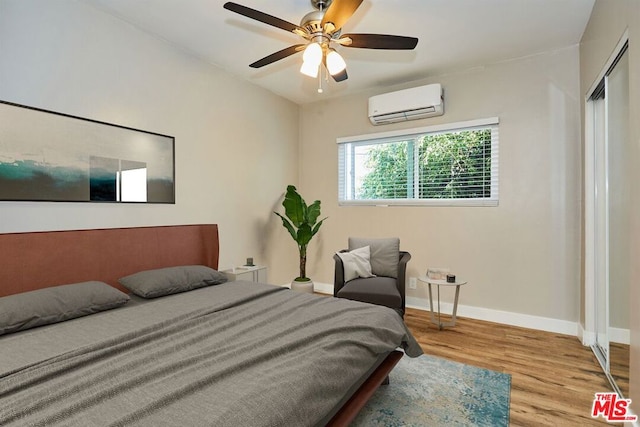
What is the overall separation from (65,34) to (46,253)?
1584mm

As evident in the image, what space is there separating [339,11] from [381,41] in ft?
1.38

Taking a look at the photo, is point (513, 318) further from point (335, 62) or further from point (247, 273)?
point (335, 62)

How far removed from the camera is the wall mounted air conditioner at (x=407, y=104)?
366 centimetres

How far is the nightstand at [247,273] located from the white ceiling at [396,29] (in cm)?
222

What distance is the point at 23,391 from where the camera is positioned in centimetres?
112

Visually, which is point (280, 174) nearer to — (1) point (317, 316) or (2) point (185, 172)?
(2) point (185, 172)

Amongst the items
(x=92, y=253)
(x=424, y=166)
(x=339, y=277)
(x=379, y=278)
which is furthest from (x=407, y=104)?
(x=92, y=253)

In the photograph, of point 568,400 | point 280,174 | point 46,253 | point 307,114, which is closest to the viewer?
point 568,400

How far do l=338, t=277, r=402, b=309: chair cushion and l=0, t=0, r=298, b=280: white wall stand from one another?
146cm

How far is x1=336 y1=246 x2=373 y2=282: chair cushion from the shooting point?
3381 mm

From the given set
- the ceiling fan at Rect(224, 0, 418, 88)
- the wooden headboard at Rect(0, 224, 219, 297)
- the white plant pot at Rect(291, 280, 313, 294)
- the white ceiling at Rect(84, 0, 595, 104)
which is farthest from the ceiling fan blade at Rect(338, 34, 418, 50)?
the white plant pot at Rect(291, 280, 313, 294)

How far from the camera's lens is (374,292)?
2986mm

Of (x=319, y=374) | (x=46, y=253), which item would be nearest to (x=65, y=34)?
(x=46, y=253)

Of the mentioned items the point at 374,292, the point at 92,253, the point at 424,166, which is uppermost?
the point at 424,166
